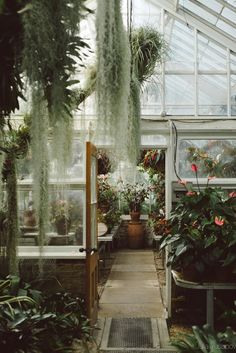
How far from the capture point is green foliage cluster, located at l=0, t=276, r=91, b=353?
108 inches

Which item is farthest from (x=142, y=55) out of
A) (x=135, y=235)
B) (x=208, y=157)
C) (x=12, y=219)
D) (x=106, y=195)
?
(x=135, y=235)

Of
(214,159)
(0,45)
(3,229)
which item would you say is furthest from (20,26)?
(214,159)

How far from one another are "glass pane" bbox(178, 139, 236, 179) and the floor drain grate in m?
1.67

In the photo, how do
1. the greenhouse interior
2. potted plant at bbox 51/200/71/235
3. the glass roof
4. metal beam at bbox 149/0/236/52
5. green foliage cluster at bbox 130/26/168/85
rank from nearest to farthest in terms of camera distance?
the greenhouse interior
green foliage cluster at bbox 130/26/168/85
the glass roof
potted plant at bbox 51/200/71/235
metal beam at bbox 149/0/236/52

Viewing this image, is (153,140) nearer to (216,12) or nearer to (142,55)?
(142,55)

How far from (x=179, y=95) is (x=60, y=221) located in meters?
1.94

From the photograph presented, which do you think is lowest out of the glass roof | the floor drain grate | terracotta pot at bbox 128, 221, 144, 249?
the floor drain grate

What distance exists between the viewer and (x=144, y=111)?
493 centimetres

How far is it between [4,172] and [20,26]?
6.18ft

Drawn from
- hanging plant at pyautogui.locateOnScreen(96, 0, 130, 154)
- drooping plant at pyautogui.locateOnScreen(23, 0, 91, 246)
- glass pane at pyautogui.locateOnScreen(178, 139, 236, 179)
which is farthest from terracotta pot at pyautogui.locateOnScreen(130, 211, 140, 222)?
drooping plant at pyautogui.locateOnScreen(23, 0, 91, 246)

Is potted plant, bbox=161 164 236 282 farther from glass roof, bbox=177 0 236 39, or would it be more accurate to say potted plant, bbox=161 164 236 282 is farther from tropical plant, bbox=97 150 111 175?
glass roof, bbox=177 0 236 39

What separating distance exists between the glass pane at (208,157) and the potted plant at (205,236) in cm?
76

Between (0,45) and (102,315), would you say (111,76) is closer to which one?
(0,45)

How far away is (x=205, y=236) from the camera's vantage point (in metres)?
4.04
